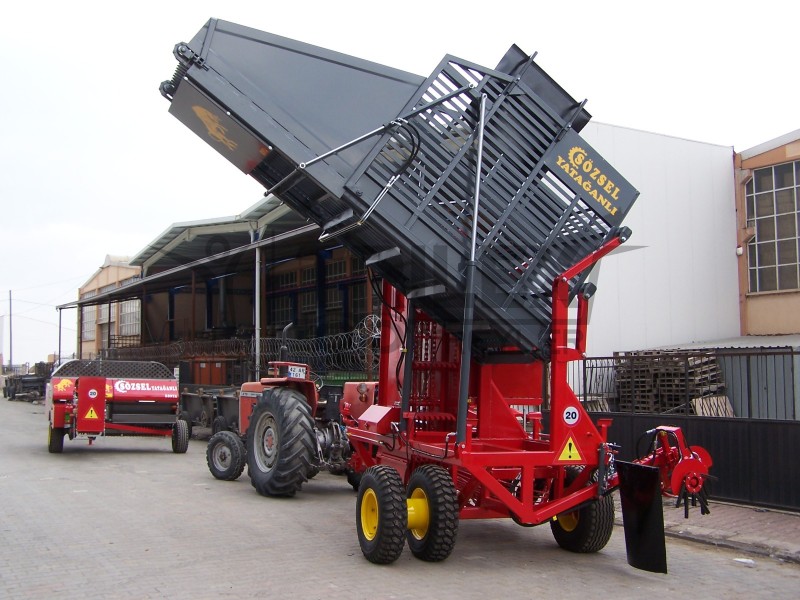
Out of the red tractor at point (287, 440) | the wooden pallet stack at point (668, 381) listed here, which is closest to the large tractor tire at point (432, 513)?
the red tractor at point (287, 440)

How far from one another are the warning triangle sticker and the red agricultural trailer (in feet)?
32.3

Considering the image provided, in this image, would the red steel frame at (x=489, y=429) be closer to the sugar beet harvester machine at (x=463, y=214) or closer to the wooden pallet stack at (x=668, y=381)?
the sugar beet harvester machine at (x=463, y=214)

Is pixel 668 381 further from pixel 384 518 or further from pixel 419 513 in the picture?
pixel 384 518

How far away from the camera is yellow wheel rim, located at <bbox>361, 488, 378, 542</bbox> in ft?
22.1

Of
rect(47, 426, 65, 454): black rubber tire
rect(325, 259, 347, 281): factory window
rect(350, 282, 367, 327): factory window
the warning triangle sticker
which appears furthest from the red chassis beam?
rect(325, 259, 347, 281): factory window

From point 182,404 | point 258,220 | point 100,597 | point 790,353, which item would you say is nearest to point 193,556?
point 100,597

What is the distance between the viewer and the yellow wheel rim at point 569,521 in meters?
7.25

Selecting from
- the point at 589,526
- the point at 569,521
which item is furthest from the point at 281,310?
the point at 589,526

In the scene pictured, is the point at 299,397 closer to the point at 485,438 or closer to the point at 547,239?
the point at 485,438

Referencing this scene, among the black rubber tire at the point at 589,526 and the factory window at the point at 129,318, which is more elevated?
the factory window at the point at 129,318

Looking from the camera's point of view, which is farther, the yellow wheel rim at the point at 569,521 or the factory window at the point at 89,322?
the factory window at the point at 89,322

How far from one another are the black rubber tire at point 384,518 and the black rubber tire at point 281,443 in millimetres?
2810

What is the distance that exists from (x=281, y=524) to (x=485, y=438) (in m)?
2.40

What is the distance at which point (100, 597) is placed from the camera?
5547 millimetres
